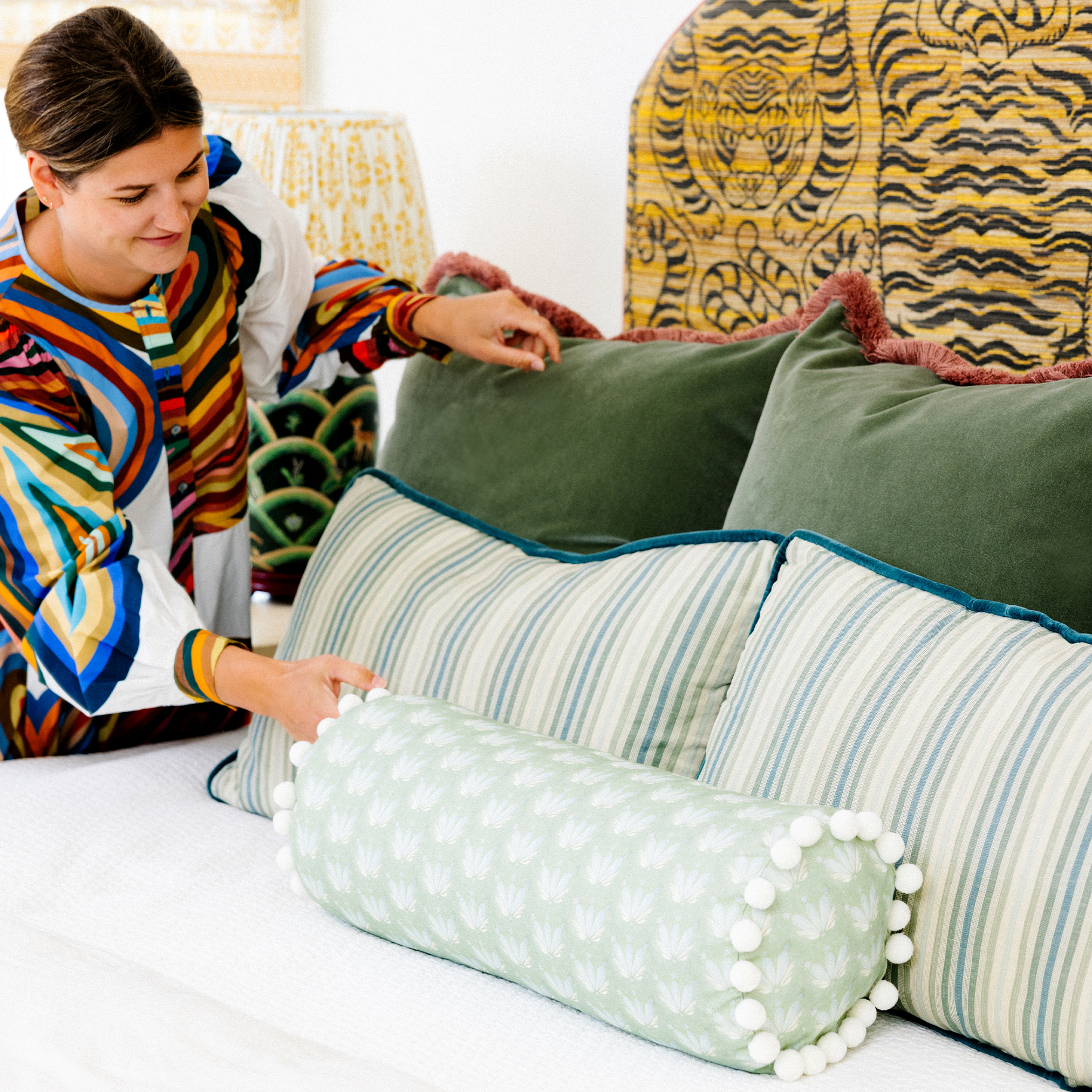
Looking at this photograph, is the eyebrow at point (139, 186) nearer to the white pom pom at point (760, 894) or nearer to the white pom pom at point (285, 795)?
the white pom pom at point (285, 795)

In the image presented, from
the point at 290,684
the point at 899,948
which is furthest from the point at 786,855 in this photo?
the point at 290,684

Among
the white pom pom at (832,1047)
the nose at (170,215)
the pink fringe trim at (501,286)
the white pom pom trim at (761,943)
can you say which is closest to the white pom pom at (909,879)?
the white pom pom trim at (761,943)

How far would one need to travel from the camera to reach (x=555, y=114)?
6.03ft

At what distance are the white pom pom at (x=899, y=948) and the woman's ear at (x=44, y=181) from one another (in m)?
0.94

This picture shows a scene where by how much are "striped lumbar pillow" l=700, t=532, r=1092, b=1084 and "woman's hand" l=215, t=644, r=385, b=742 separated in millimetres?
304

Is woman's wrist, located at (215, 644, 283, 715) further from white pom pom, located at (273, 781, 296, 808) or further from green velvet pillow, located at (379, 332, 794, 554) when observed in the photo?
green velvet pillow, located at (379, 332, 794, 554)

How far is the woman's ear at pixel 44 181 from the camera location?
3.73 feet

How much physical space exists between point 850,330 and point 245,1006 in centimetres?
80

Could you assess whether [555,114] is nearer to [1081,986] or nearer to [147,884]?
[147,884]

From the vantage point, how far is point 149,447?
131 centimetres

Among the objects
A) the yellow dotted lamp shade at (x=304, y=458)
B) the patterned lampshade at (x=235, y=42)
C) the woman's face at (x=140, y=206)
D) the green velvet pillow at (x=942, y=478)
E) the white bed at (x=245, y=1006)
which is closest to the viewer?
the white bed at (x=245, y=1006)

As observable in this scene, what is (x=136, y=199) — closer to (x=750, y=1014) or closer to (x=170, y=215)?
(x=170, y=215)

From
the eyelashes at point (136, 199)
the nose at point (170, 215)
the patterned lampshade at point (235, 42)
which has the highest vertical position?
the patterned lampshade at point (235, 42)

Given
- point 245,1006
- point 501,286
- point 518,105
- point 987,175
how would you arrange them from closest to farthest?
point 245,1006 → point 987,175 → point 501,286 → point 518,105
